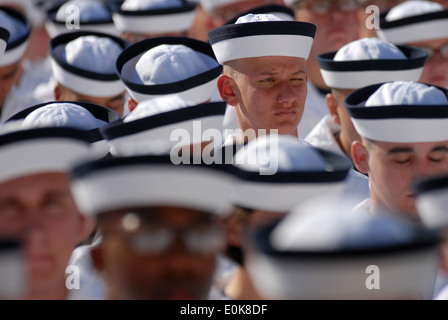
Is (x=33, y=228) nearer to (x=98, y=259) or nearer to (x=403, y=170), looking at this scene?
(x=98, y=259)

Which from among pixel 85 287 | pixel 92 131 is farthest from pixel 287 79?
pixel 85 287

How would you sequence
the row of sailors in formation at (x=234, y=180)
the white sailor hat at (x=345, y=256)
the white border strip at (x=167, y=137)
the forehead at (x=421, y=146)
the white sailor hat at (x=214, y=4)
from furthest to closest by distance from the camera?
the white sailor hat at (x=214, y=4), the forehead at (x=421, y=146), the white border strip at (x=167, y=137), the row of sailors in formation at (x=234, y=180), the white sailor hat at (x=345, y=256)

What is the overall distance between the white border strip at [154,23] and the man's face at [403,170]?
3503 millimetres

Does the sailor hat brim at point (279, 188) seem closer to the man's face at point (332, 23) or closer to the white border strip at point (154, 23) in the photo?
the man's face at point (332, 23)

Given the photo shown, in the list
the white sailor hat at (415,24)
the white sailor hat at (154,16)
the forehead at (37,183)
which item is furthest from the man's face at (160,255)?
the white sailor hat at (154,16)

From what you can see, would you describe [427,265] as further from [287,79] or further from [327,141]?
[327,141]

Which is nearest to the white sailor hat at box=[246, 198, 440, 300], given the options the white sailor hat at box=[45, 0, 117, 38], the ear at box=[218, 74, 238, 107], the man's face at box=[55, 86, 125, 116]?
the ear at box=[218, 74, 238, 107]

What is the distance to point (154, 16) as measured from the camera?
342 inches

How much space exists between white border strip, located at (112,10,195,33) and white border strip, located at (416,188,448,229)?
5.49 metres

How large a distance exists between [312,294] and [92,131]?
2392 millimetres

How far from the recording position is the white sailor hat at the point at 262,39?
638cm

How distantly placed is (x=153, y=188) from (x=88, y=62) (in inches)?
168

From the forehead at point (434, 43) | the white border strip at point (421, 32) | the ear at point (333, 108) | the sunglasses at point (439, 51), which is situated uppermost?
the white border strip at point (421, 32)

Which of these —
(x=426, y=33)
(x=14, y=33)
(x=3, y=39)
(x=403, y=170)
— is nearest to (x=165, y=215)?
(x=403, y=170)
